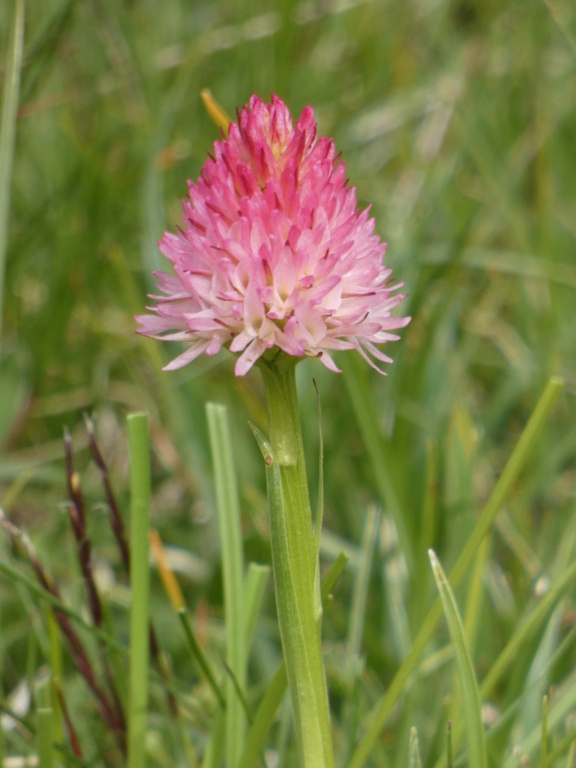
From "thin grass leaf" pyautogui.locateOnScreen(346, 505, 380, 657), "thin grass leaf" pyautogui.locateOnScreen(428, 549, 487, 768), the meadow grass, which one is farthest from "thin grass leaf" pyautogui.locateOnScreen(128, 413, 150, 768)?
A: "thin grass leaf" pyautogui.locateOnScreen(346, 505, 380, 657)

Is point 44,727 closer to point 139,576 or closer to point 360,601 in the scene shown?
point 139,576

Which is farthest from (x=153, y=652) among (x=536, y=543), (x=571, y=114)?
(x=571, y=114)

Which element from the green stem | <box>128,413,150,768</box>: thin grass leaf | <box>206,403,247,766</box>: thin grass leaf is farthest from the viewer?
<box>206,403,247,766</box>: thin grass leaf

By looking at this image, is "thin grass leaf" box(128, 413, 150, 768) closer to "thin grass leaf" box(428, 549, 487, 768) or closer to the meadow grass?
the meadow grass

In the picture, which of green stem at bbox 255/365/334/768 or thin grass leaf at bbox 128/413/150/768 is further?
thin grass leaf at bbox 128/413/150/768

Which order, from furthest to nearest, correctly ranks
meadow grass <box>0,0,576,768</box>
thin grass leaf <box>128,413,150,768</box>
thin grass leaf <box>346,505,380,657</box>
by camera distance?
thin grass leaf <box>346,505,380,657</box> < meadow grass <box>0,0,576,768</box> < thin grass leaf <box>128,413,150,768</box>

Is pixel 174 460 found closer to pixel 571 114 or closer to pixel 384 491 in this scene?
pixel 384 491
